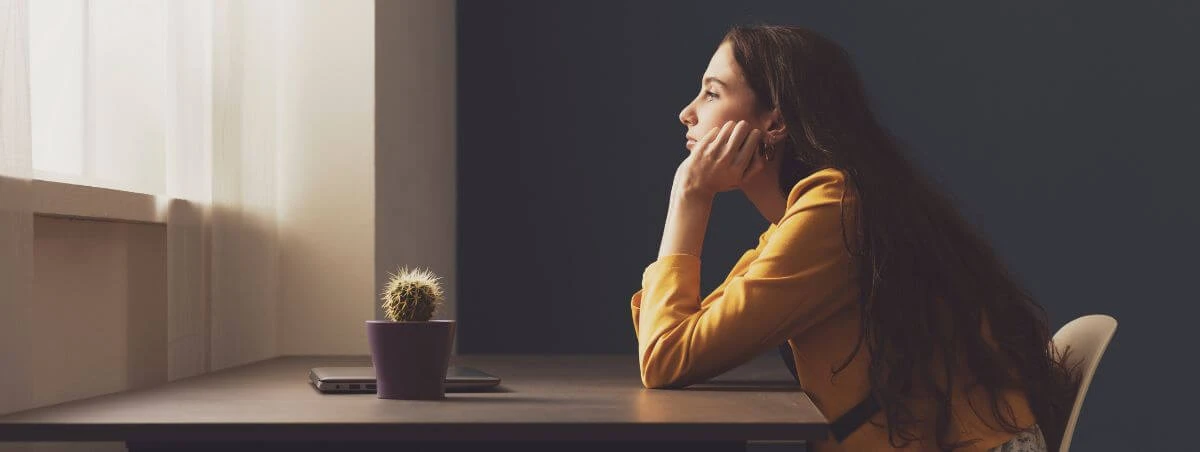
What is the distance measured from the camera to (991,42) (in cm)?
294

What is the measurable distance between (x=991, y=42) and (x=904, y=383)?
6.15 ft

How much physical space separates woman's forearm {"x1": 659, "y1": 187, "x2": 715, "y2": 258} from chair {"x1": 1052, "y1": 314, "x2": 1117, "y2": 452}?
1.53 feet

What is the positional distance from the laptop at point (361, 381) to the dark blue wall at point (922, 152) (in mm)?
1640

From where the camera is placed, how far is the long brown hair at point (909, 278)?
4.20 ft

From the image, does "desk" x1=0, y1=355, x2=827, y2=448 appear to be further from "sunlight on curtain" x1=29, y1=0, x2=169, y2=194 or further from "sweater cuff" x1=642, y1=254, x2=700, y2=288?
"sunlight on curtain" x1=29, y1=0, x2=169, y2=194

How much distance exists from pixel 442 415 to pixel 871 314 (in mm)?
486

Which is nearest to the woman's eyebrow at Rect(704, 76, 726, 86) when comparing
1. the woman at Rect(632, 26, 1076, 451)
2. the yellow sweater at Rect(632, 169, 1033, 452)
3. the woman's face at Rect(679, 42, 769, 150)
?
the woman's face at Rect(679, 42, 769, 150)

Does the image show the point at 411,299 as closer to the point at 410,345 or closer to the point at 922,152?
the point at 410,345

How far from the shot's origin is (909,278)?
1298 millimetres

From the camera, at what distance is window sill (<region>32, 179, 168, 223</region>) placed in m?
1.25

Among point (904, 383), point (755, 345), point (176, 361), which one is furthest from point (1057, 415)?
point (176, 361)

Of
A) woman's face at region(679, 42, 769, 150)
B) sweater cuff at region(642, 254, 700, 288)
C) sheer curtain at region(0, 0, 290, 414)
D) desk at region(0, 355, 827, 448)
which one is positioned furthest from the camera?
woman's face at region(679, 42, 769, 150)

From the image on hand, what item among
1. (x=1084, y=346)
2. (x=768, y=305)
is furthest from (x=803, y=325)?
(x=1084, y=346)

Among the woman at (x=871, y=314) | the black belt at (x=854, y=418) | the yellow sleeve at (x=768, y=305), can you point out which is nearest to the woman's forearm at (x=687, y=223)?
the woman at (x=871, y=314)
